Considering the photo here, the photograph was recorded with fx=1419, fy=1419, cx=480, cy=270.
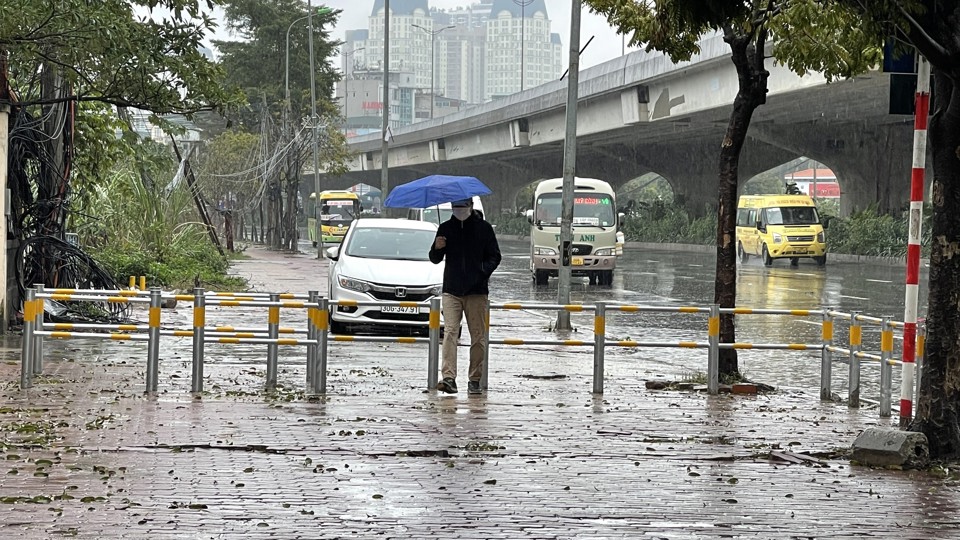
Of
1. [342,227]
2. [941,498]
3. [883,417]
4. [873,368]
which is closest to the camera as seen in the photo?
[941,498]

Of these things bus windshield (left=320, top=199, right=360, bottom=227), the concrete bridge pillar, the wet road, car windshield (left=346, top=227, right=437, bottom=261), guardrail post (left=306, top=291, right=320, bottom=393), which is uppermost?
the concrete bridge pillar

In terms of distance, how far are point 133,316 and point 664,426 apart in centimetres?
1252

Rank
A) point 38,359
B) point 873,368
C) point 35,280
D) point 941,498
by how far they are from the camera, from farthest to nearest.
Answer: point 35,280
point 873,368
point 38,359
point 941,498

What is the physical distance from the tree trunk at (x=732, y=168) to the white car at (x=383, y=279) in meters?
4.25

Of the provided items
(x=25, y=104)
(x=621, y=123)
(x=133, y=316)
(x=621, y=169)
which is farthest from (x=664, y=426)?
(x=621, y=169)

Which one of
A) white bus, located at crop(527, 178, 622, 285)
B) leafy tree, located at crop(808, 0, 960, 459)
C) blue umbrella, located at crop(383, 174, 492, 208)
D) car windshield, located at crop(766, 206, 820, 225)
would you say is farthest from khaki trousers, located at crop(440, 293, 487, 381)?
car windshield, located at crop(766, 206, 820, 225)

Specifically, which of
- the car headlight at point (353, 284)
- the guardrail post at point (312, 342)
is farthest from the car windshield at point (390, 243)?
the guardrail post at point (312, 342)

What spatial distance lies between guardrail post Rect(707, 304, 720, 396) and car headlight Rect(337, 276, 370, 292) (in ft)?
21.0

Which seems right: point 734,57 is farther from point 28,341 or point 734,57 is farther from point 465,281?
point 28,341

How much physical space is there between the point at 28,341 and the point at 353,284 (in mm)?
7034

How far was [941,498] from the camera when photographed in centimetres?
807

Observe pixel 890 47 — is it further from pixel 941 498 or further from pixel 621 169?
pixel 621 169

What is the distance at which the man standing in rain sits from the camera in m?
12.5

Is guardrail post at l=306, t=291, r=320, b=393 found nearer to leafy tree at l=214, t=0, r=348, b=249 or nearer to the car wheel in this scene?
the car wheel
